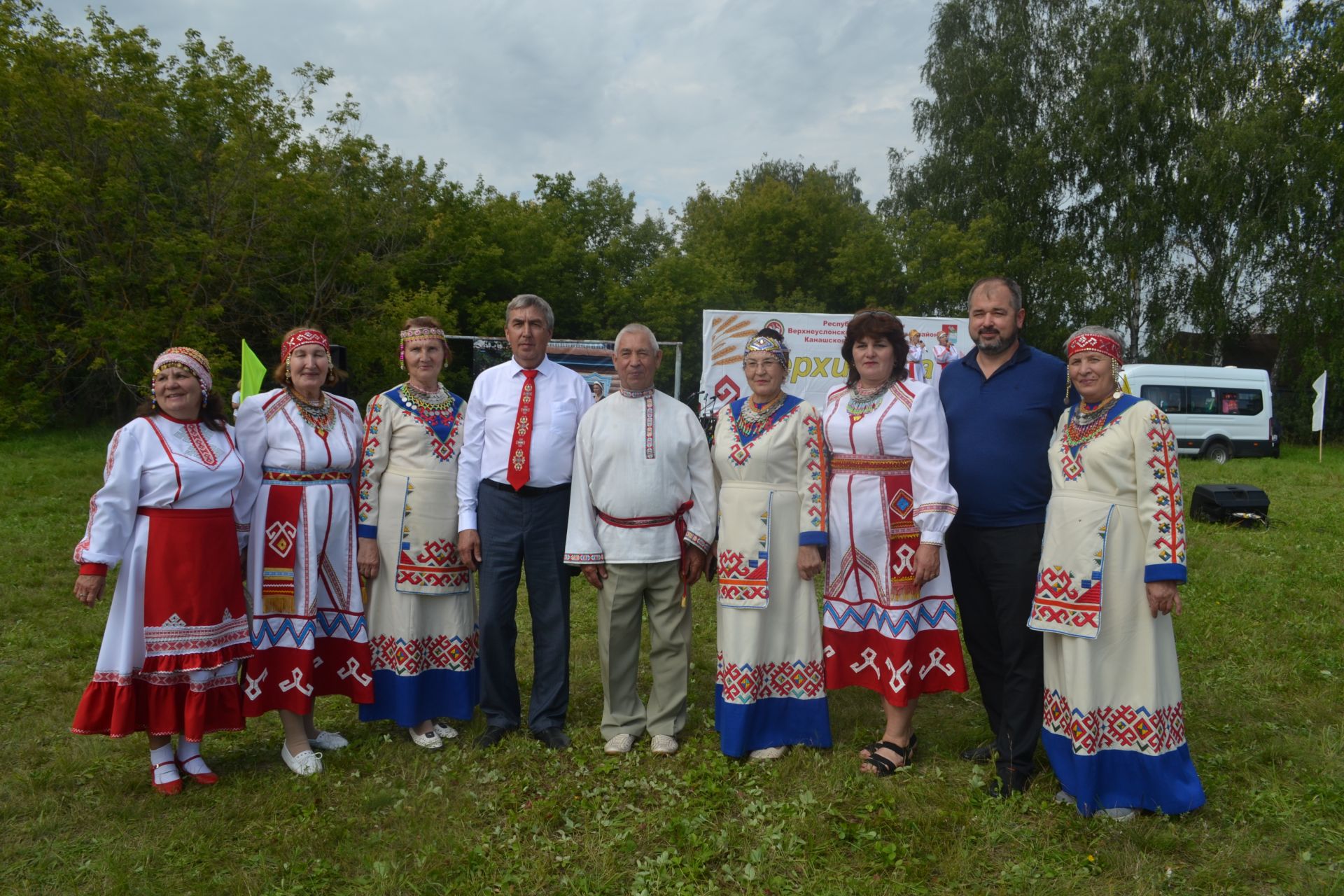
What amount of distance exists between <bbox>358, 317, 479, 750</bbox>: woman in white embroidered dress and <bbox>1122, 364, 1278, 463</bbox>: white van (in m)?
17.7

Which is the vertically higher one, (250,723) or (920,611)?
(920,611)

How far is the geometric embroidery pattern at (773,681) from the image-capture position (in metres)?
3.72

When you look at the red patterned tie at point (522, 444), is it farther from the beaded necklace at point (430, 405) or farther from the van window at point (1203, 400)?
the van window at point (1203, 400)

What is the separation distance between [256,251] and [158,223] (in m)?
1.43

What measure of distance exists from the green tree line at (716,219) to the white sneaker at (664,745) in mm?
12019

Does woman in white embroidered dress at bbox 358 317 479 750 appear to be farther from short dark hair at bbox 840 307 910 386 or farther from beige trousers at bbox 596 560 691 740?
short dark hair at bbox 840 307 910 386

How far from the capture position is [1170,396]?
18.7 m

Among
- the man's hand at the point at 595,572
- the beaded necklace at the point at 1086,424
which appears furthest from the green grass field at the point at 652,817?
the beaded necklace at the point at 1086,424

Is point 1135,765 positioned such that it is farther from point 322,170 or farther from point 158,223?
point 322,170

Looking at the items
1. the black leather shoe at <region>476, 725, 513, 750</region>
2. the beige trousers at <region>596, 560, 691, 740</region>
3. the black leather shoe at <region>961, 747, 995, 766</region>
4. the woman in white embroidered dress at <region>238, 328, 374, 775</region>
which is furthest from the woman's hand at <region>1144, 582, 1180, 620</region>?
the woman in white embroidered dress at <region>238, 328, 374, 775</region>

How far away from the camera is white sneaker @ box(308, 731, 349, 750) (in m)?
3.98

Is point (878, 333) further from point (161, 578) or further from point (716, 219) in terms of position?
point (716, 219)

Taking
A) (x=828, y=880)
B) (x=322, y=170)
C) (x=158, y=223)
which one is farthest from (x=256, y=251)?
(x=828, y=880)

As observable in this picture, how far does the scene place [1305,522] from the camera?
10016 millimetres
